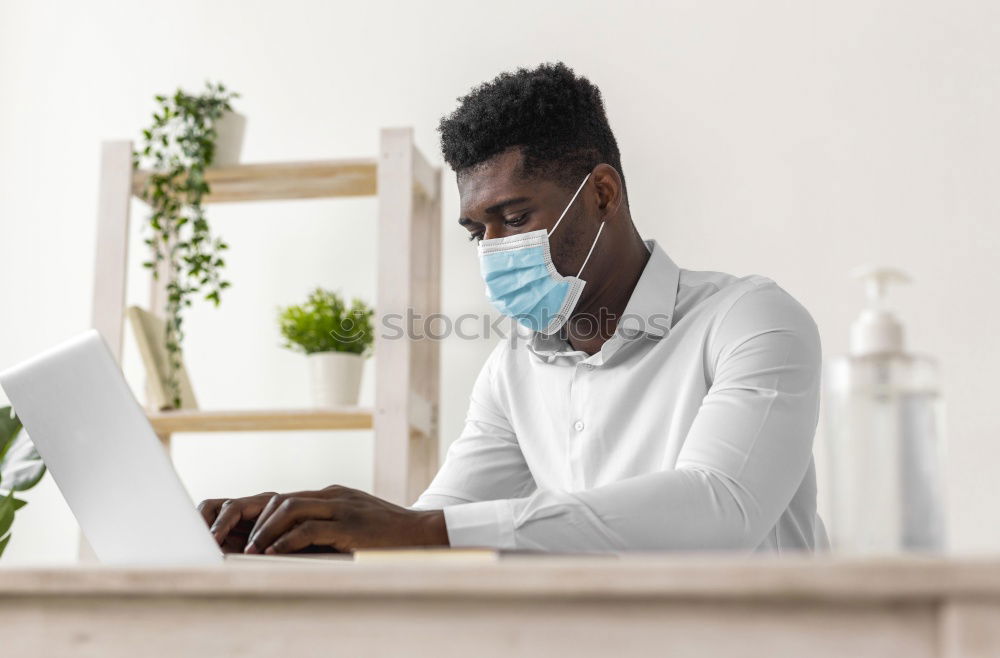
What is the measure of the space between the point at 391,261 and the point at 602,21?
0.76 m

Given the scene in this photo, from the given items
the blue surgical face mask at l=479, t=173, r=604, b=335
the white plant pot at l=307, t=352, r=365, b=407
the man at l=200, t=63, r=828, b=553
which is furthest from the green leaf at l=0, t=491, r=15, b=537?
the blue surgical face mask at l=479, t=173, r=604, b=335

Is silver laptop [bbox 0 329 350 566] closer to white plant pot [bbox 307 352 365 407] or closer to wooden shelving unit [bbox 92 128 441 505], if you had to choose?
wooden shelving unit [bbox 92 128 441 505]

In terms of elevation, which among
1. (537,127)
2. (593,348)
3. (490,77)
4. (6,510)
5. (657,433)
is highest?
(490,77)

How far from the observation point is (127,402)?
2.60 ft

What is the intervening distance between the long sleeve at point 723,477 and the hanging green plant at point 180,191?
1.20 meters

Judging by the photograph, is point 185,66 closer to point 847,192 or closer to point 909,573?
point 847,192

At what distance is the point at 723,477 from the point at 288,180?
1405 mm

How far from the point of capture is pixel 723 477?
3.51 ft

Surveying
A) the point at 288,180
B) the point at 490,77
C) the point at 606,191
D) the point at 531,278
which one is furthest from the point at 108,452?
the point at 490,77

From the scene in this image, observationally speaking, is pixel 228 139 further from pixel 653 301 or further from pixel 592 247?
pixel 653 301

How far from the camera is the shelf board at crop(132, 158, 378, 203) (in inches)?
85.0

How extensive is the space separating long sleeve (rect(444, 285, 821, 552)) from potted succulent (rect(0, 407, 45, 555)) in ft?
3.58

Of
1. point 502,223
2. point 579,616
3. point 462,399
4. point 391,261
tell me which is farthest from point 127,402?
point 462,399

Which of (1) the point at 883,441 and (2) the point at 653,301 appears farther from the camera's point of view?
(2) the point at 653,301
